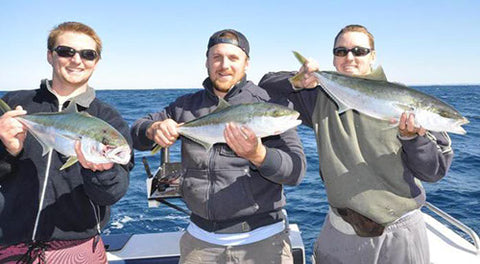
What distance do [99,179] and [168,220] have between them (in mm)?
8188

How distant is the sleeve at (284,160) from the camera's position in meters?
3.46

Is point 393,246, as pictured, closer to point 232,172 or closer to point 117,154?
point 232,172

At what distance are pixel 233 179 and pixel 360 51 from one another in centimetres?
213

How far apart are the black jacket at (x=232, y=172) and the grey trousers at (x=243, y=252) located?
0.33 m

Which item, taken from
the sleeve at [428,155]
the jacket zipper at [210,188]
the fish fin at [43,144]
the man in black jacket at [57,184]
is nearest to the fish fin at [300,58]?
the sleeve at [428,155]

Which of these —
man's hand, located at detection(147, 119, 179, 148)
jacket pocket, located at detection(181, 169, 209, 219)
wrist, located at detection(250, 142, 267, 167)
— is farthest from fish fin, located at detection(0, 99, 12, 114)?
wrist, located at detection(250, 142, 267, 167)

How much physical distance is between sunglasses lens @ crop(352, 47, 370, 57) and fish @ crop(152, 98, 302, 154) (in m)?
1.14

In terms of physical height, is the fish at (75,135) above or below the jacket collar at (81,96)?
below

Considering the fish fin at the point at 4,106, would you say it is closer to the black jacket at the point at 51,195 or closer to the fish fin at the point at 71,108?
the black jacket at the point at 51,195

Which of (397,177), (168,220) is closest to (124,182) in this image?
(397,177)

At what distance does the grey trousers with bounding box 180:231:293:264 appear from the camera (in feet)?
12.1

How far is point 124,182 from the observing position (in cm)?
339

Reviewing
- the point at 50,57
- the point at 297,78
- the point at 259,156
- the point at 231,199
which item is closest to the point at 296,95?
the point at 297,78

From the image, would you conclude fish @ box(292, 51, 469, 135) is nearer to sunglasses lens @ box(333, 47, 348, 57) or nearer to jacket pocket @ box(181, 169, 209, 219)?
sunglasses lens @ box(333, 47, 348, 57)
